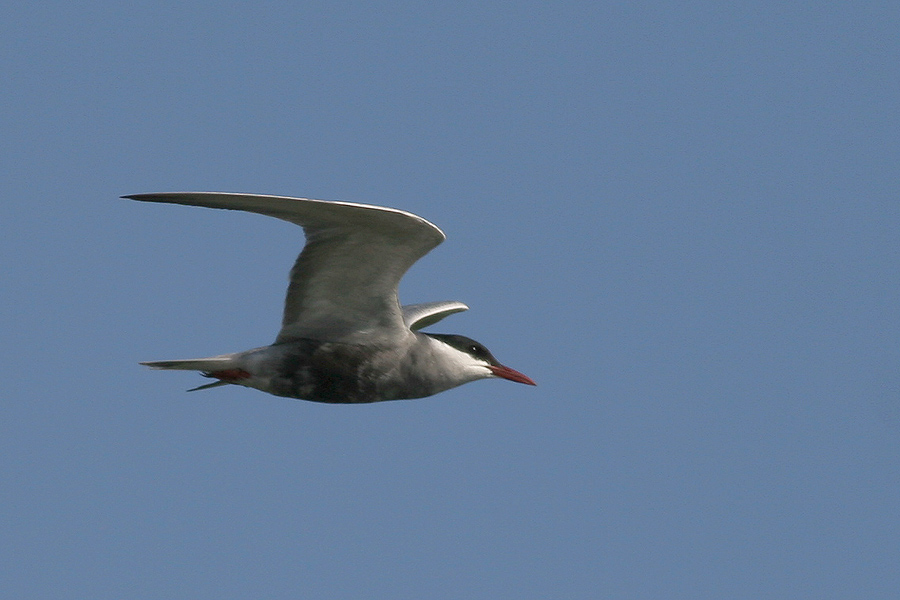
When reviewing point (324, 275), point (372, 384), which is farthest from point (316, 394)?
point (324, 275)

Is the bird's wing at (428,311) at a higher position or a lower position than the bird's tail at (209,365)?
higher

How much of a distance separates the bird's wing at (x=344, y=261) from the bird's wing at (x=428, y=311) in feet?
4.55

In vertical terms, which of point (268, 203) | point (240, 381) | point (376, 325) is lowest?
point (240, 381)

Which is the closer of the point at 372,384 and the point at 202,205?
the point at 202,205

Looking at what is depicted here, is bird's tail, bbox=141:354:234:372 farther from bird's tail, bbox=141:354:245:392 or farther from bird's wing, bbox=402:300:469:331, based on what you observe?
bird's wing, bbox=402:300:469:331

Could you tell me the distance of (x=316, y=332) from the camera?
9.22m

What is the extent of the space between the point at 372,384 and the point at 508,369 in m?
1.46

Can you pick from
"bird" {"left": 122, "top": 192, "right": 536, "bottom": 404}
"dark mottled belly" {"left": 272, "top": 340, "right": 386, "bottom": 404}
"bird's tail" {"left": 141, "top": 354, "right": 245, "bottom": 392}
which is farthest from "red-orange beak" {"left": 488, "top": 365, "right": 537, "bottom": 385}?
"bird's tail" {"left": 141, "top": 354, "right": 245, "bottom": 392}

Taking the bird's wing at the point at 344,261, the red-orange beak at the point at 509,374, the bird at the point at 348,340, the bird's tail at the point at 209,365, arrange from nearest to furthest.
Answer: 1. the bird's wing at the point at 344,261
2. the bird at the point at 348,340
3. the bird's tail at the point at 209,365
4. the red-orange beak at the point at 509,374

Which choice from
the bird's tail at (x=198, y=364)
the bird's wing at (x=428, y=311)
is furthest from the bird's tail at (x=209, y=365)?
the bird's wing at (x=428, y=311)

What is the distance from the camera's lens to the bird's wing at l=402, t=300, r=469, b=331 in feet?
35.4

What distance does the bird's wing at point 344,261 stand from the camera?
7.84 meters

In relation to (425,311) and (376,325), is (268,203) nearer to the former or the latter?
(376,325)

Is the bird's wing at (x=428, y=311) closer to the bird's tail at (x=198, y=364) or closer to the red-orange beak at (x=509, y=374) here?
the red-orange beak at (x=509, y=374)
